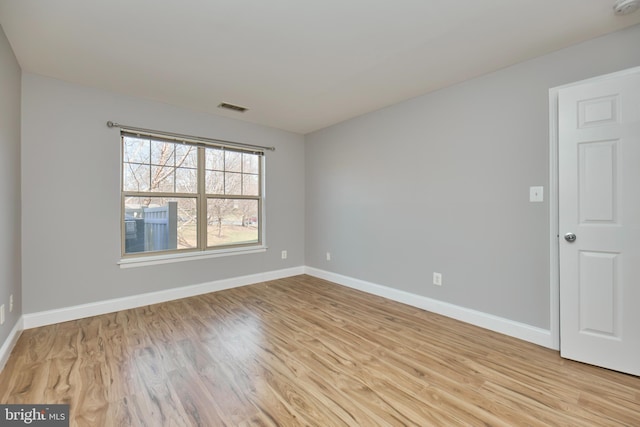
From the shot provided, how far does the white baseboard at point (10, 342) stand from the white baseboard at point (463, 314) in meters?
3.38

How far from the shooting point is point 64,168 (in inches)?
113

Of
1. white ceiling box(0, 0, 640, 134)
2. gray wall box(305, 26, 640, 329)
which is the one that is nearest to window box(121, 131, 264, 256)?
white ceiling box(0, 0, 640, 134)

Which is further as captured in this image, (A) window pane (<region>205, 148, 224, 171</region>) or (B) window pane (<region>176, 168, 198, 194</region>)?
(A) window pane (<region>205, 148, 224, 171</region>)

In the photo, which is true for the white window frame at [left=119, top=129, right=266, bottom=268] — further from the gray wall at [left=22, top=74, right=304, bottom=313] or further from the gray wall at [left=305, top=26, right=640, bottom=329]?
the gray wall at [left=305, top=26, right=640, bottom=329]

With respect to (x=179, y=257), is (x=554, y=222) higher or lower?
higher

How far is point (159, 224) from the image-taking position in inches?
139

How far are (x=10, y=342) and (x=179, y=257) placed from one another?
62.3 inches

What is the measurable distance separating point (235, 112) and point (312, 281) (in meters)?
2.67

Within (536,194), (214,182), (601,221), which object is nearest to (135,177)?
(214,182)

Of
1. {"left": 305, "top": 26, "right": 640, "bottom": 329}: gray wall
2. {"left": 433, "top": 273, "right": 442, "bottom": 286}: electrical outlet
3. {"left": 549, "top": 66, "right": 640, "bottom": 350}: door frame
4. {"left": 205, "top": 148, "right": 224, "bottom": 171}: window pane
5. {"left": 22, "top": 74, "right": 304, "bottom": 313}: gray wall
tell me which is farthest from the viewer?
{"left": 205, "top": 148, "right": 224, "bottom": 171}: window pane

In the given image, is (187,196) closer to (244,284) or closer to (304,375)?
(244,284)

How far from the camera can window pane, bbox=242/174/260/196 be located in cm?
428

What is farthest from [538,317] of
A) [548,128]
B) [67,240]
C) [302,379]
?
[67,240]

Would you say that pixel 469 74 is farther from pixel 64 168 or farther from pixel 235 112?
pixel 64 168
